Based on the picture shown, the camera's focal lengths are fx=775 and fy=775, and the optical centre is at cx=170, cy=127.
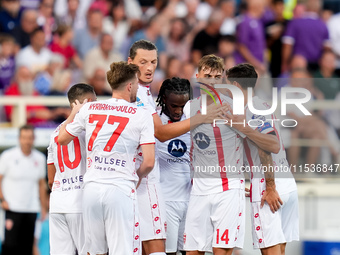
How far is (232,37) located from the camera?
14430mm

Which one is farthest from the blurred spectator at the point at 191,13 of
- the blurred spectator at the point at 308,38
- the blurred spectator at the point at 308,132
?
the blurred spectator at the point at 308,132

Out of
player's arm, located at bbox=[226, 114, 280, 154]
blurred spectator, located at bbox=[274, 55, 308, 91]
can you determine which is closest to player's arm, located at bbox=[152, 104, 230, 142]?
player's arm, located at bbox=[226, 114, 280, 154]

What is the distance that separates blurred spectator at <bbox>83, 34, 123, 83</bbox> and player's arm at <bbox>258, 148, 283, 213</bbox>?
6.80 metres

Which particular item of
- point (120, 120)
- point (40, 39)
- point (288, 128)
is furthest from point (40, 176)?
point (120, 120)

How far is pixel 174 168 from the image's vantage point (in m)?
8.53

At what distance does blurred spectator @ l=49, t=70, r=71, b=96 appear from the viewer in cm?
1384

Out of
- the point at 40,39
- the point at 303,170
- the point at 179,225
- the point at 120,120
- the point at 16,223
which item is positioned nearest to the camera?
the point at 120,120

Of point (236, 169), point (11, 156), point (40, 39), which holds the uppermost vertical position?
point (40, 39)

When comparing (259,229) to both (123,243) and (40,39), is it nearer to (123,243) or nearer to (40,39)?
(123,243)

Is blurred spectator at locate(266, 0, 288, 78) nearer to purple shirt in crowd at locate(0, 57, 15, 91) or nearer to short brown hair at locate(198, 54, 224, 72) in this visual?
purple shirt in crowd at locate(0, 57, 15, 91)

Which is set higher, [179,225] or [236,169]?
[236,169]

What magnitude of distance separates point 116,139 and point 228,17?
8.40 metres

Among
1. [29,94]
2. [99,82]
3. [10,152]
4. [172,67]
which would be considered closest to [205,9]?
[172,67]

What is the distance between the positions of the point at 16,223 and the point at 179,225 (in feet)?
16.5
